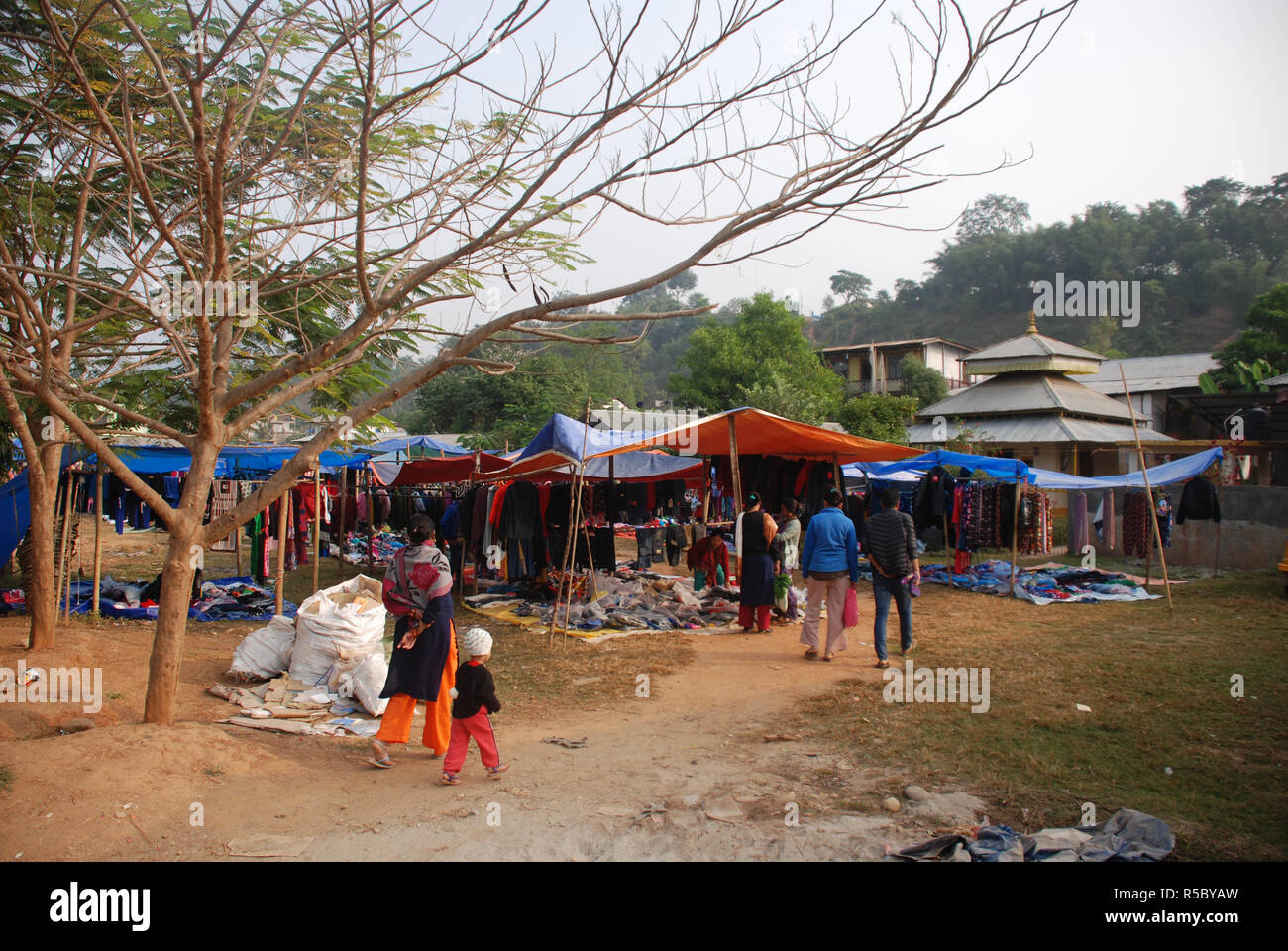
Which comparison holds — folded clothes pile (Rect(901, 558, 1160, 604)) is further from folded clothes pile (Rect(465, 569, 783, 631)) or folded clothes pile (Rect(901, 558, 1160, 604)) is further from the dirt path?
the dirt path

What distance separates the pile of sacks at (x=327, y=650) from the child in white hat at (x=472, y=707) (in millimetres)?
2171

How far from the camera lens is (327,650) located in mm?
7258

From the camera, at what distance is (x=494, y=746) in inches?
194

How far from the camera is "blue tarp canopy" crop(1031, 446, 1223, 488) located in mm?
12557

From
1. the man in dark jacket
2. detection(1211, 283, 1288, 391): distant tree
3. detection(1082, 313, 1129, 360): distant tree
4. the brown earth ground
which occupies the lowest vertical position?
the brown earth ground

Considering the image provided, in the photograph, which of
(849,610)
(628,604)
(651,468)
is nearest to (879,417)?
(651,468)

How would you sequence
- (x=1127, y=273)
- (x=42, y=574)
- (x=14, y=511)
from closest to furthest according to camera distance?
1. (x=42, y=574)
2. (x=14, y=511)
3. (x=1127, y=273)

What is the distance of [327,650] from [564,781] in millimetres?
3297

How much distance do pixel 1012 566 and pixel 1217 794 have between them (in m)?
8.30

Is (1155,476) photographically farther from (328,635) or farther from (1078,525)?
(328,635)

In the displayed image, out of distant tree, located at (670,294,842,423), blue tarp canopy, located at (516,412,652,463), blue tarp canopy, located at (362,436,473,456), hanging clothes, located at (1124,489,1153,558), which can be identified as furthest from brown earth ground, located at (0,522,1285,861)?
distant tree, located at (670,294,842,423)

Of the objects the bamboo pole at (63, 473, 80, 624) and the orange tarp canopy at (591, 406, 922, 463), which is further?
the orange tarp canopy at (591, 406, 922, 463)

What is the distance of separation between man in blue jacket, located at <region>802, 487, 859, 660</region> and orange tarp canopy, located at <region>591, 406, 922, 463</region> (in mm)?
1569

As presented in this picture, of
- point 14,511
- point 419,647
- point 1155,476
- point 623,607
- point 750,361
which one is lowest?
point 623,607
